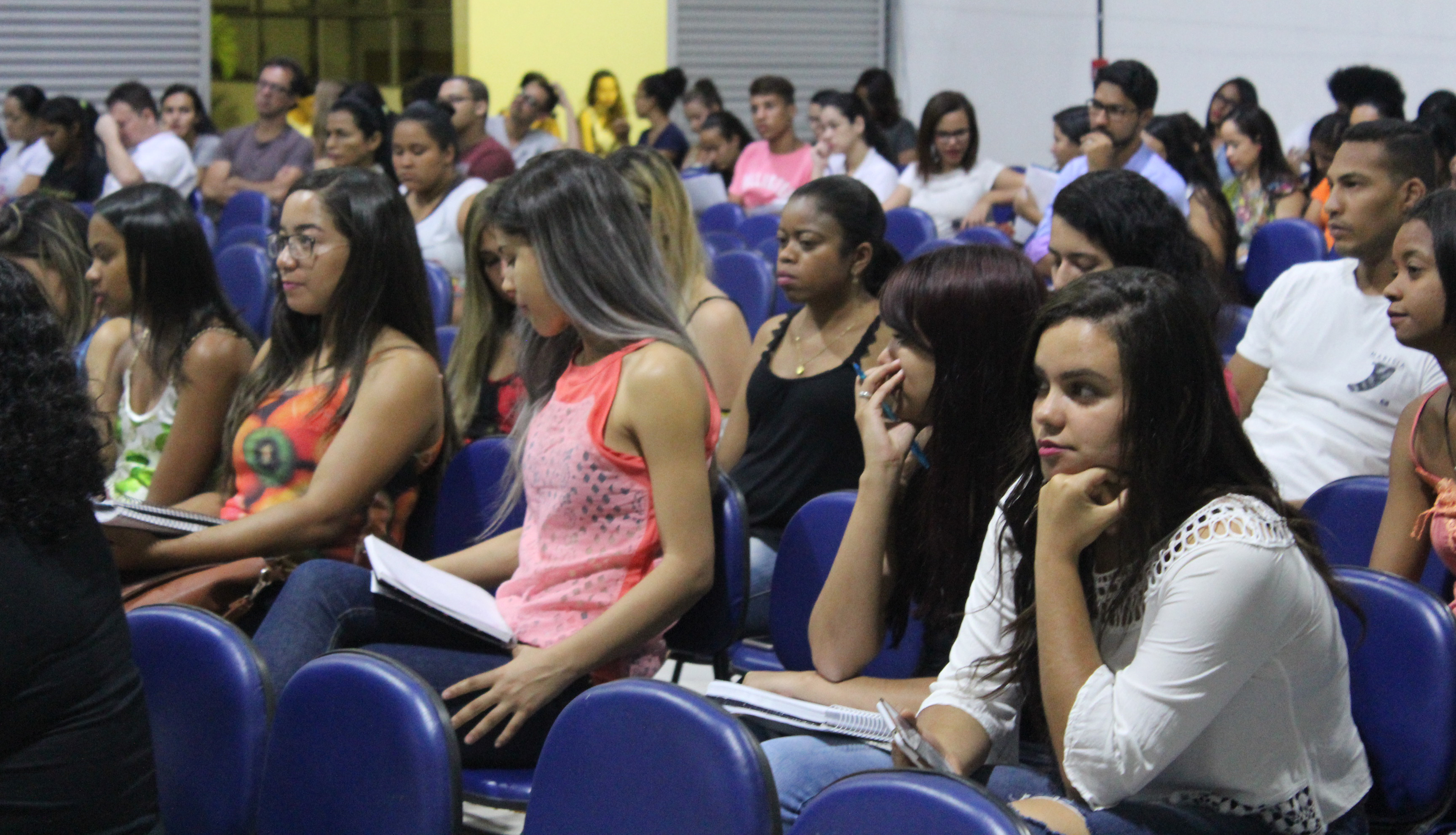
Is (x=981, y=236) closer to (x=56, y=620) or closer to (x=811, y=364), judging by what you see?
(x=811, y=364)

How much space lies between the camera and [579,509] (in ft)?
7.47

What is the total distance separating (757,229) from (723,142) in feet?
6.83

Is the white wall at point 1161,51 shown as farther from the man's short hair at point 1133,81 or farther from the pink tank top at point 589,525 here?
the pink tank top at point 589,525

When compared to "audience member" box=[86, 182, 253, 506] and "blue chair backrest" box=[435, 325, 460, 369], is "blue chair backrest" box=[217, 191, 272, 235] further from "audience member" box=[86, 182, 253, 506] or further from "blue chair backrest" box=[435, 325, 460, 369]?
"audience member" box=[86, 182, 253, 506]

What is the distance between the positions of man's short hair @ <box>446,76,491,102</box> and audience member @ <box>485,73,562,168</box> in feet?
3.83

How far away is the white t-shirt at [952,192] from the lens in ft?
22.2

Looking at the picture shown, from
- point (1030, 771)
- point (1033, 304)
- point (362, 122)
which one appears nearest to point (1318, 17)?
point (362, 122)

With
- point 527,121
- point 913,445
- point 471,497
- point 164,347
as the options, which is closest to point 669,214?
point 471,497

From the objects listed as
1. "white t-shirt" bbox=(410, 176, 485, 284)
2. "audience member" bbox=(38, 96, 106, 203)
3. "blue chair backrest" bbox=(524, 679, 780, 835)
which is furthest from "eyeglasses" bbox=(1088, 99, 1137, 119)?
"audience member" bbox=(38, 96, 106, 203)

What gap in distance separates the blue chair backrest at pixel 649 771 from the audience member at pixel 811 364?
1.31 metres

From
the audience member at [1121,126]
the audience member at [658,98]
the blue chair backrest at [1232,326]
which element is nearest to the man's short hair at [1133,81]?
the audience member at [1121,126]

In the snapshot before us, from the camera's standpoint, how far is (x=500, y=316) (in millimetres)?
3410

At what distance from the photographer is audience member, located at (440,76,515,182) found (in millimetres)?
6887

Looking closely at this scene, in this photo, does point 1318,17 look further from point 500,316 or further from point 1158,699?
point 1158,699
